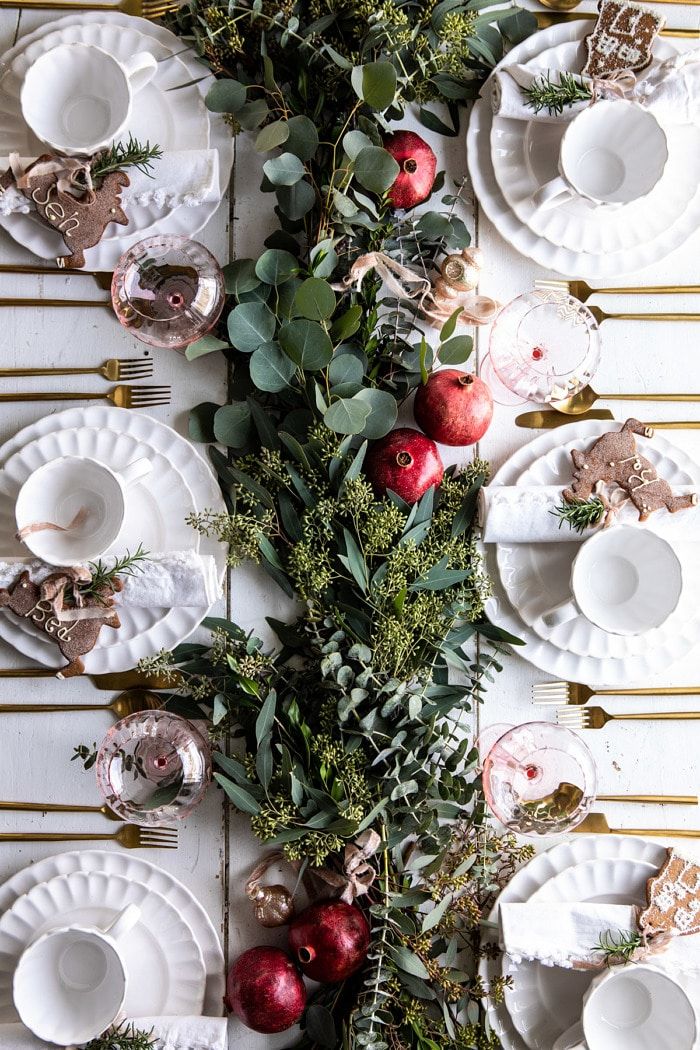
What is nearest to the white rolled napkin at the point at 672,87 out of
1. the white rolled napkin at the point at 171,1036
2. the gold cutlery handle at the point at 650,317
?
the gold cutlery handle at the point at 650,317

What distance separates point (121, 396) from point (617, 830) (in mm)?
1043

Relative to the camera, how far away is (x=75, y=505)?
1.44 metres

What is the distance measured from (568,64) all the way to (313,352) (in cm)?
63

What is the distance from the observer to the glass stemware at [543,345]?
1507 mm

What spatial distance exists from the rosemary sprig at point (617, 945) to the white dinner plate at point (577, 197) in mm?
1035

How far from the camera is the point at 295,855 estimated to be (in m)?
1.33

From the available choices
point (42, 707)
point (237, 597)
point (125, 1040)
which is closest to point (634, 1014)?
point (125, 1040)

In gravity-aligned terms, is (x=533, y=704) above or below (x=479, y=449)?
below

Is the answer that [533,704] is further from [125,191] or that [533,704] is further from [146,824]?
[125,191]

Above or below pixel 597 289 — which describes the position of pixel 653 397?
below

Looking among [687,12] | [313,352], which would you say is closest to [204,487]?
[313,352]

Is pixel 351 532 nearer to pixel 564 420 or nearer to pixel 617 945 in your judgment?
pixel 564 420

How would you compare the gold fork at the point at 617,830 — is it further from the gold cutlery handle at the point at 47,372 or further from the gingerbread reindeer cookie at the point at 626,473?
the gold cutlery handle at the point at 47,372

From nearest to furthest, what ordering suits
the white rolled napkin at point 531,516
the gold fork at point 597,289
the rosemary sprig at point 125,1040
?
the rosemary sprig at point 125,1040 < the white rolled napkin at point 531,516 < the gold fork at point 597,289
